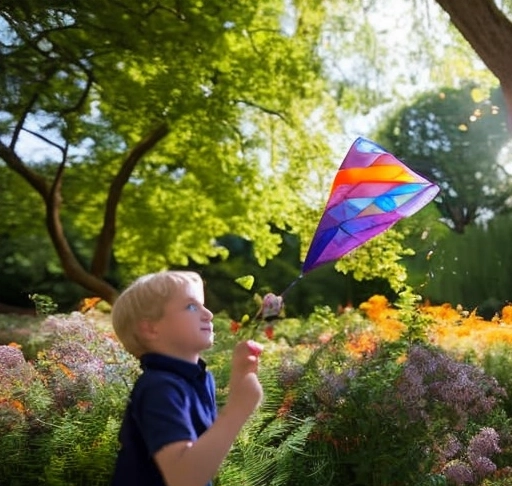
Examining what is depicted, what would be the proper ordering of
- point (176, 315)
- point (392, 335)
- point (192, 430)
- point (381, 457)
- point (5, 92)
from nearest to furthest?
point (192, 430) < point (176, 315) < point (381, 457) < point (392, 335) < point (5, 92)

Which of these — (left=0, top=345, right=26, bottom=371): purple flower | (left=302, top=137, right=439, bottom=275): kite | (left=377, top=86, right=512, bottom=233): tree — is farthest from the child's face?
(left=377, top=86, right=512, bottom=233): tree

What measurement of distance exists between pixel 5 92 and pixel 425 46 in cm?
523

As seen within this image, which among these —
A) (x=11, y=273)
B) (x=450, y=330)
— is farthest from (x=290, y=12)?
(x=450, y=330)

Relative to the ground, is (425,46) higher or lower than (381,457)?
higher

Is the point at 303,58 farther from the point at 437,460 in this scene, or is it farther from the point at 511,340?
the point at 437,460

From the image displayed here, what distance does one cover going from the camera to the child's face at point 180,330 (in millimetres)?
1965

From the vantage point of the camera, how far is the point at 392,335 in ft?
→ 20.1

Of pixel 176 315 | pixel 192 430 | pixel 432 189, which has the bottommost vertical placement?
pixel 192 430

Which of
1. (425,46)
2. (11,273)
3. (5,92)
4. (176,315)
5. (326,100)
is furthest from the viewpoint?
(11,273)

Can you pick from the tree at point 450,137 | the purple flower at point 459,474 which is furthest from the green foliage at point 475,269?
the purple flower at point 459,474

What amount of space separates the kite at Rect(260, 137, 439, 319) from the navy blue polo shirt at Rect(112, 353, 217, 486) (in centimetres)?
31

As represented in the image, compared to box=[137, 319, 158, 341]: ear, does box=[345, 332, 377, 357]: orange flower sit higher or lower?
lower

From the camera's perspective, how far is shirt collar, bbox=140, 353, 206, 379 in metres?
1.93

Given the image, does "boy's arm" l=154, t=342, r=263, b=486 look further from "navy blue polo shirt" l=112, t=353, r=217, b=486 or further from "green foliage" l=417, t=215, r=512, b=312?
"green foliage" l=417, t=215, r=512, b=312
